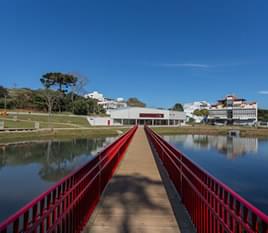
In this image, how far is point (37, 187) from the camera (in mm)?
11656

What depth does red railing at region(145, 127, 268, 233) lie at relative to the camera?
2.60m

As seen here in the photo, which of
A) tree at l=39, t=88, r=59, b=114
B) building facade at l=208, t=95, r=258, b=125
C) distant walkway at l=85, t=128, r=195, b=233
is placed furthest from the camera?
building facade at l=208, t=95, r=258, b=125

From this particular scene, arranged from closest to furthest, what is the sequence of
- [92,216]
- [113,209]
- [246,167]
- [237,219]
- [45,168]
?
1. [237,219]
2. [92,216]
3. [113,209]
4. [45,168]
5. [246,167]

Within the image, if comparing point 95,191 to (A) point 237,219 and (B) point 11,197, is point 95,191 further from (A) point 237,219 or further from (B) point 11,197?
(B) point 11,197

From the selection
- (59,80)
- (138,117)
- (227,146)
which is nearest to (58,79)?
Result: (59,80)

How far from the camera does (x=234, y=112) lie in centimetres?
11256

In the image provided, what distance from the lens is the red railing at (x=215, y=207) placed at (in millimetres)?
2597

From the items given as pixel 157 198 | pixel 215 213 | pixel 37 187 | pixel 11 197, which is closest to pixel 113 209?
pixel 157 198

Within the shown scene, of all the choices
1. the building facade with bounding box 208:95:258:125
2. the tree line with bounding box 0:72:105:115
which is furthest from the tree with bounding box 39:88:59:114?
the building facade with bounding box 208:95:258:125

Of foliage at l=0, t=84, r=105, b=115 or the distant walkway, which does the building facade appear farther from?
the distant walkway

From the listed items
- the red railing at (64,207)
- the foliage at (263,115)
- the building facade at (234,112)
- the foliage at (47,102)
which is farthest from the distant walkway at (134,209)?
the foliage at (263,115)

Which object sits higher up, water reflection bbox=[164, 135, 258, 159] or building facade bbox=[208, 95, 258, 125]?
building facade bbox=[208, 95, 258, 125]

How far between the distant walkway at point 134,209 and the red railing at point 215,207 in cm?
49

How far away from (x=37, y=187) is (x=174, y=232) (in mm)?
8895
